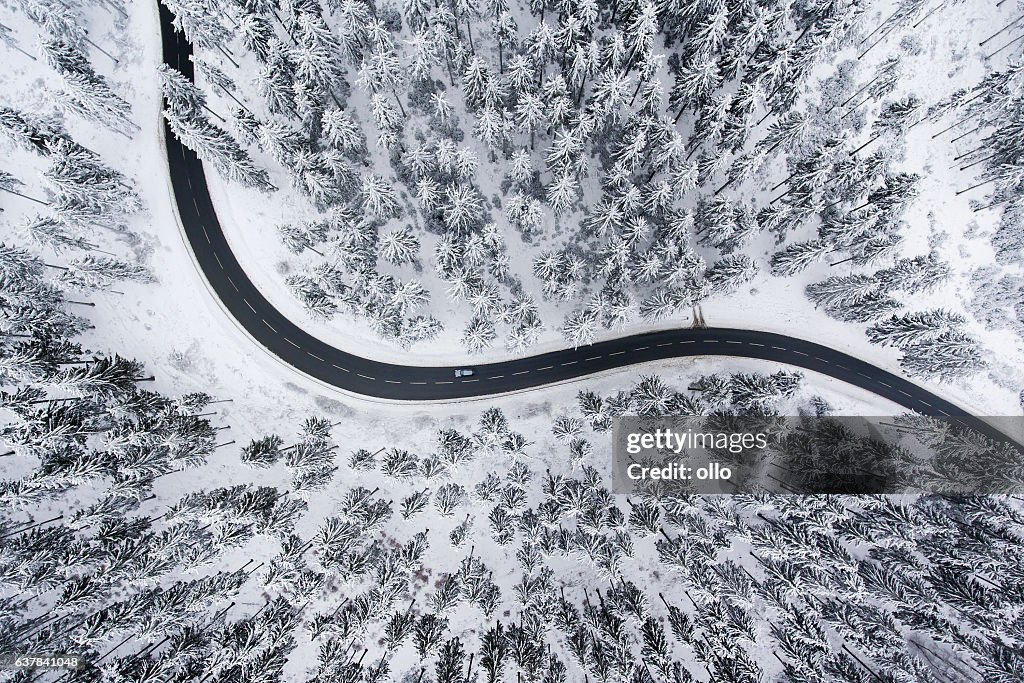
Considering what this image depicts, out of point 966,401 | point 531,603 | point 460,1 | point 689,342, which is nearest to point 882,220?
point 689,342

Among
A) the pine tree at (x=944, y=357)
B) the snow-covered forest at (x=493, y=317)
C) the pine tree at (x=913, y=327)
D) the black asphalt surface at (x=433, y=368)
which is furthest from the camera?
the black asphalt surface at (x=433, y=368)

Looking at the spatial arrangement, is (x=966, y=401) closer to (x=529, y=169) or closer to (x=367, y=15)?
(x=529, y=169)

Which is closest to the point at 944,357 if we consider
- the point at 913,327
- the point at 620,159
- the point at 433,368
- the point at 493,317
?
the point at 913,327

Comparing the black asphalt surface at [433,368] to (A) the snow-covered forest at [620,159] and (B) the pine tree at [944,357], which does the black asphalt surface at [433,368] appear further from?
(B) the pine tree at [944,357]

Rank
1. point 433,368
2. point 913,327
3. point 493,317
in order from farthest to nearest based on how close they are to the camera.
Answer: point 433,368, point 913,327, point 493,317

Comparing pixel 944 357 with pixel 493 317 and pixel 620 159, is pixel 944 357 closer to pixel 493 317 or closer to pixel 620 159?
pixel 620 159

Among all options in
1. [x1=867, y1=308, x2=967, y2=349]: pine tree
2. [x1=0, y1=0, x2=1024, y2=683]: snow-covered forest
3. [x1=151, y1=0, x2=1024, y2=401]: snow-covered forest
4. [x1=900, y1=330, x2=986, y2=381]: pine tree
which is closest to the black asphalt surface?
[x1=0, y1=0, x2=1024, y2=683]: snow-covered forest

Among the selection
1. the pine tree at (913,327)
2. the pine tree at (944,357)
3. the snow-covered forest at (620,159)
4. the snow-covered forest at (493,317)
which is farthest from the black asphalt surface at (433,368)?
the pine tree at (913,327)

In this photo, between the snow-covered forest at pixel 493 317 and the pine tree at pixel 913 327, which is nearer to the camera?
the snow-covered forest at pixel 493 317
